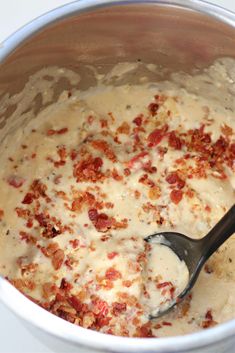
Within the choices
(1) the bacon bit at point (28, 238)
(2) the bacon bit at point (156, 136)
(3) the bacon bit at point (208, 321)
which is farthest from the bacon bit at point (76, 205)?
(3) the bacon bit at point (208, 321)

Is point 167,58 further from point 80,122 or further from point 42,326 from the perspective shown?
point 42,326

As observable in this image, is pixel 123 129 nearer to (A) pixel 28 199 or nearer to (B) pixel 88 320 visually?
(A) pixel 28 199

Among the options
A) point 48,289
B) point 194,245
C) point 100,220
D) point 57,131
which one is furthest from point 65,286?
point 57,131

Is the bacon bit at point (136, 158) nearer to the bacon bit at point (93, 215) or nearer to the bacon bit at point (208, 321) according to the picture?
the bacon bit at point (93, 215)

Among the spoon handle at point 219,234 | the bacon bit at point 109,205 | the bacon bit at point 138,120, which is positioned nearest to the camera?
the spoon handle at point 219,234

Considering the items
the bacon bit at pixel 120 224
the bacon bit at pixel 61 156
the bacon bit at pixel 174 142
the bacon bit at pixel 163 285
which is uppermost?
the bacon bit at pixel 174 142

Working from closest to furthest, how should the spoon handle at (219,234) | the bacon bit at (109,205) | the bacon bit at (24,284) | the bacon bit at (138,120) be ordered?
the spoon handle at (219,234) → the bacon bit at (24,284) → the bacon bit at (109,205) → the bacon bit at (138,120)

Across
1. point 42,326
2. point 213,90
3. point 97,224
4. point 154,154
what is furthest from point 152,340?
point 213,90

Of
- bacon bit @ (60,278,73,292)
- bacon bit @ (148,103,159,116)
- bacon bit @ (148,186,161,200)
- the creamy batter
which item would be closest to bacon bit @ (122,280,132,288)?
the creamy batter
